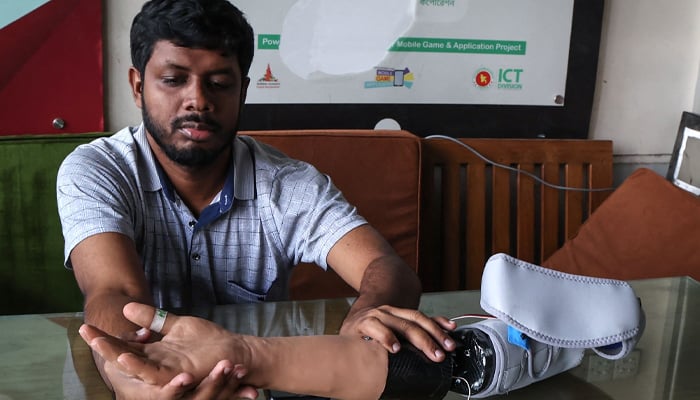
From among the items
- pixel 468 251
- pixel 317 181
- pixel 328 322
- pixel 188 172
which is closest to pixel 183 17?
pixel 188 172

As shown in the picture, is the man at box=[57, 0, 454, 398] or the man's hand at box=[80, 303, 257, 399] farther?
the man at box=[57, 0, 454, 398]

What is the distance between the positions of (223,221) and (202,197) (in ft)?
0.24

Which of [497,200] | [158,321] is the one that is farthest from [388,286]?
[497,200]

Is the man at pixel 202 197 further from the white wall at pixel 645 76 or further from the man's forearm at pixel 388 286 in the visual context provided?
the white wall at pixel 645 76

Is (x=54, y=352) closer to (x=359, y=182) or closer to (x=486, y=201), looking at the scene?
(x=359, y=182)

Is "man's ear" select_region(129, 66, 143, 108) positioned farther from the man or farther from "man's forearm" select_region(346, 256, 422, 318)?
"man's forearm" select_region(346, 256, 422, 318)

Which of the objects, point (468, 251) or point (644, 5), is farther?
point (644, 5)

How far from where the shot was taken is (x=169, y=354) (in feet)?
3.27

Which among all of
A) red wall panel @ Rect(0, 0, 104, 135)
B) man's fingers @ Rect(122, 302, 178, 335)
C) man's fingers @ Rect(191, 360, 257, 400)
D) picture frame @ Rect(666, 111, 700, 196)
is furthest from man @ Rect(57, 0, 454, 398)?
picture frame @ Rect(666, 111, 700, 196)

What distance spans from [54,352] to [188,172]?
0.45m

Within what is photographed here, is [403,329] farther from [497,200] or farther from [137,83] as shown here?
[497,200]

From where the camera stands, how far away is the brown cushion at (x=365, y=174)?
2150 mm

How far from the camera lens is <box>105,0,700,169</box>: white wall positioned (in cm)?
267

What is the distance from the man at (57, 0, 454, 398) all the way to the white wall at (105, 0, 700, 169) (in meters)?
1.54
